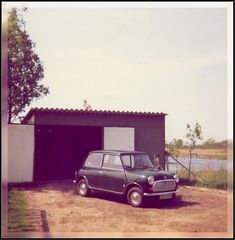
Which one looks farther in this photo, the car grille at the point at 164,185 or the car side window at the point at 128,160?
the car side window at the point at 128,160

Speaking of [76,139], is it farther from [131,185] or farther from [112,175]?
[131,185]

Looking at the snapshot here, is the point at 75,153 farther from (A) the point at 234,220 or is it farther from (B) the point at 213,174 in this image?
(A) the point at 234,220

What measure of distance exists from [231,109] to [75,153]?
15.3 metres

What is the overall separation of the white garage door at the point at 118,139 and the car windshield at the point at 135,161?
15.3 ft

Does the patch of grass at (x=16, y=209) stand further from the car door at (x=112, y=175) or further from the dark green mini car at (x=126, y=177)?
the car door at (x=112, y=175)

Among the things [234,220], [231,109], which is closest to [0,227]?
[234,220]

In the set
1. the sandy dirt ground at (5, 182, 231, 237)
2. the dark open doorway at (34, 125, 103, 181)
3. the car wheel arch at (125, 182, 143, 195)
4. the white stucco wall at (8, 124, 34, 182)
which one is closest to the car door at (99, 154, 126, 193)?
the car wheel arch at (125, 182, 143, 195)

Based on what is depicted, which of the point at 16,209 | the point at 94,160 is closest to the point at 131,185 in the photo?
the point at 94,160

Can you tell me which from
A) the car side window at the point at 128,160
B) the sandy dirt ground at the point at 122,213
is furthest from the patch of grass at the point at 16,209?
the car side window at the point at 128,160

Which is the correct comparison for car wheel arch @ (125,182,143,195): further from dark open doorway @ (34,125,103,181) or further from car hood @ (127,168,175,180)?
dark open doorway @ (34,125,103,181)

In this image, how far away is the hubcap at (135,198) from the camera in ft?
33.4

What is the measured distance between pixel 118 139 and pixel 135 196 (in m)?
5.95

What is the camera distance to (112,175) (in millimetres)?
10977

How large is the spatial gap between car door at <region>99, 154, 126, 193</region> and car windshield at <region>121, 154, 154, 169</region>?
192mm
